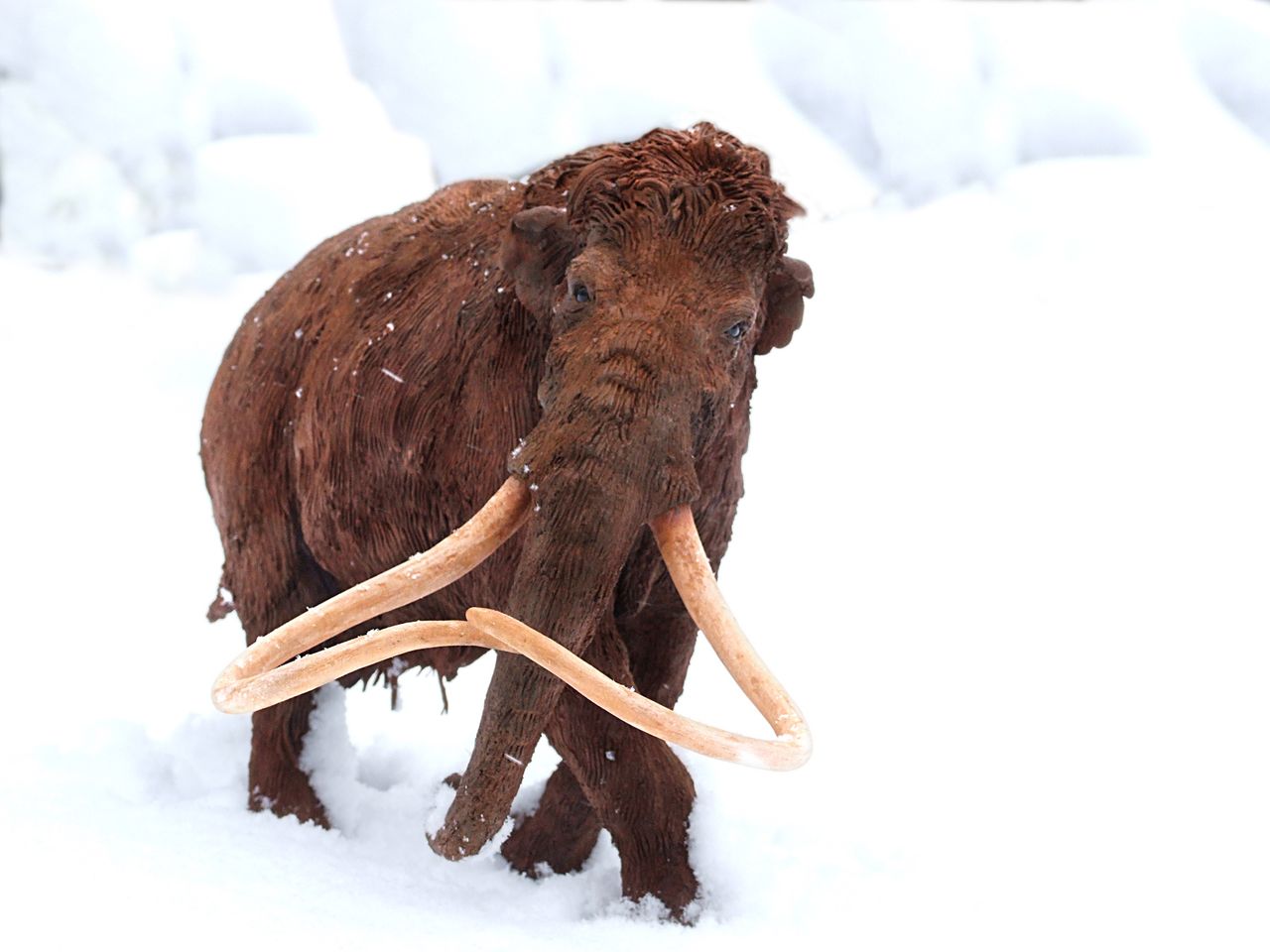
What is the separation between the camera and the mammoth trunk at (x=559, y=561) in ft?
6.88

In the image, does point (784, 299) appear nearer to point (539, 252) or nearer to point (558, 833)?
point (539, 252)

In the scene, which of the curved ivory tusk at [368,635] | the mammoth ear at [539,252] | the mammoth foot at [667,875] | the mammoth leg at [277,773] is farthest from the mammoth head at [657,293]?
the mammoth leg at [277,773]

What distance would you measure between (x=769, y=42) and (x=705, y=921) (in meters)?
3.80

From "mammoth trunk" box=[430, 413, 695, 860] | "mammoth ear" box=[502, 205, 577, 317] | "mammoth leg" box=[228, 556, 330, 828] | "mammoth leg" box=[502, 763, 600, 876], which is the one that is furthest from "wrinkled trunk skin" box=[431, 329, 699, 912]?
"mammoth leg" box=[228, 556, 330, 828]

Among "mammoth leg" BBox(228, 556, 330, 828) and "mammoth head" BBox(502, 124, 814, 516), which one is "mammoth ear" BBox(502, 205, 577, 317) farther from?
"mammoth leg" BBox(228, 556, 330, 828)

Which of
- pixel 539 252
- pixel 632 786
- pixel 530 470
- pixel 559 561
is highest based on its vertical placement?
pixel 539 252

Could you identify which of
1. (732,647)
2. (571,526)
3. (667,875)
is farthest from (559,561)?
(667,875)

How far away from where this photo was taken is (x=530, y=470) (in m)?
2.13

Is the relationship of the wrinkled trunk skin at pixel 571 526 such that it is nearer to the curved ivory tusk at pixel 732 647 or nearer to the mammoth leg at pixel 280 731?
the curved ivory tusk at pixel 732 647

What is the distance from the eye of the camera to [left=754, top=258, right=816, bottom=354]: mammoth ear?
2420 mm

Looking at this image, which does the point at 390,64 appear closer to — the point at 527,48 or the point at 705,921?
the point at 527,48

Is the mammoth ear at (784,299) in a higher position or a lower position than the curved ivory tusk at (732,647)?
higher

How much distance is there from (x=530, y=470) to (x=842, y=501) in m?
2.69

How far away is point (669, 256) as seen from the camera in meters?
2.25
